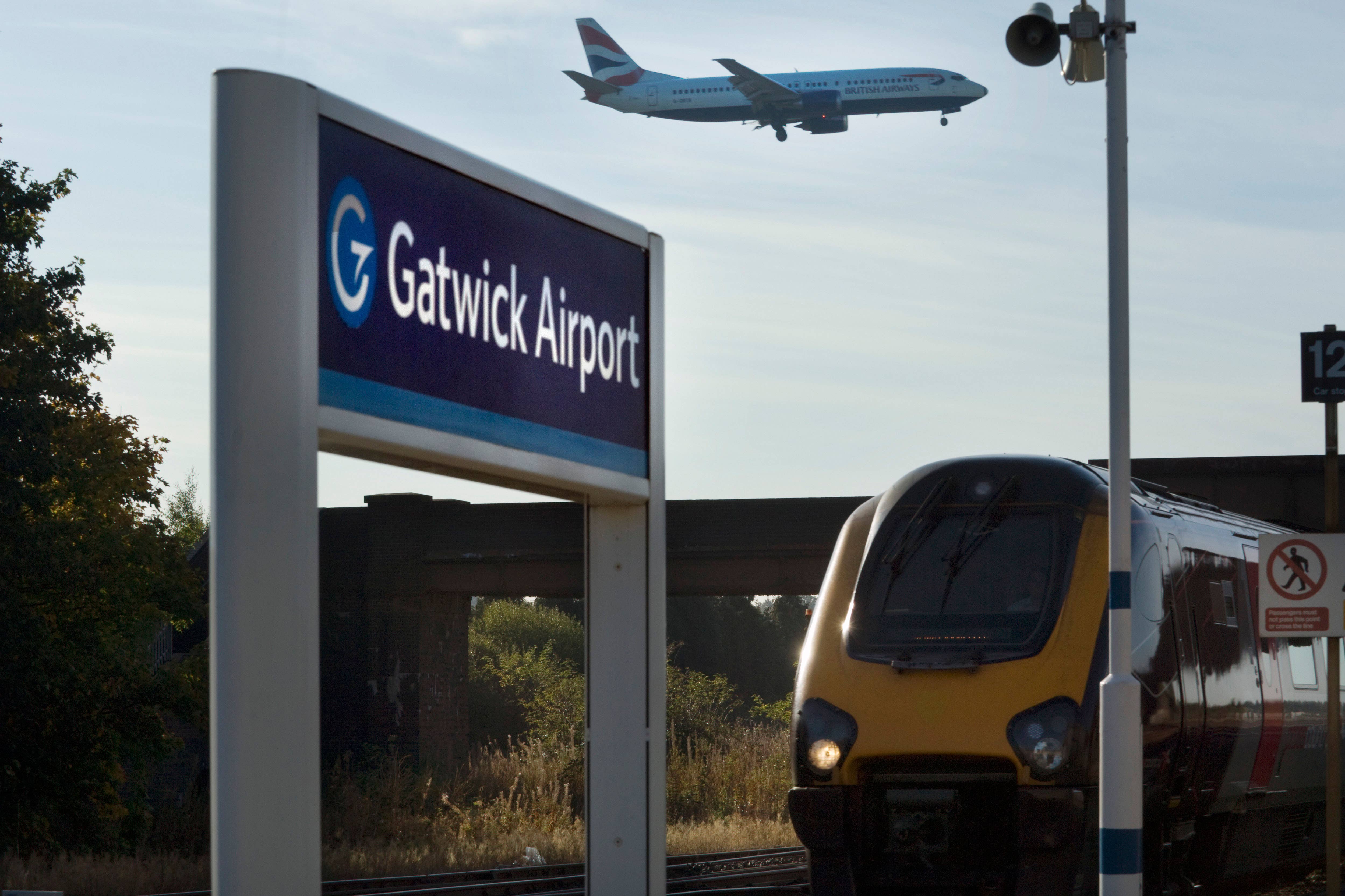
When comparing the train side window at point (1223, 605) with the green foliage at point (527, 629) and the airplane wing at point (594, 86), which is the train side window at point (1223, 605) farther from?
the airplane wing at point (594, 86)

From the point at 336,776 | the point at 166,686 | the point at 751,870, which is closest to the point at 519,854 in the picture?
the point at 751,870

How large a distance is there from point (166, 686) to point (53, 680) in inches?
80.4

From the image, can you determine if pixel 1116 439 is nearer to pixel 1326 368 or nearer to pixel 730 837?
pixel 1326 368

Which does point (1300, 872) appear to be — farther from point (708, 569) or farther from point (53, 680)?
point (708, 569)

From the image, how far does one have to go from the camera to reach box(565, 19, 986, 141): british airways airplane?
2749 inches

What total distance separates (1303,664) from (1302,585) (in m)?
2.49

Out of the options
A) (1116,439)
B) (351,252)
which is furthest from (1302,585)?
(351,252)

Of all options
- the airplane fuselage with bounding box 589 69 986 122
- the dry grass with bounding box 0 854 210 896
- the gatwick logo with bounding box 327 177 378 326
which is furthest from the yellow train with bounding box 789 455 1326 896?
the airplane fuselage with bounding box 589 69 986 122

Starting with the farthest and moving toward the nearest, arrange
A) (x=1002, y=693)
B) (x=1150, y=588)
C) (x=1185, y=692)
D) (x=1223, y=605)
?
(x=1223, y=605)
(x=1185, y=692)
(x=1150, y=588)
(x=1002, y=693)

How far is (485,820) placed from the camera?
23375mm

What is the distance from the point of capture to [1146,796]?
1015 centimetres

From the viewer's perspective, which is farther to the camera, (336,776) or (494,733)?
(494,733)

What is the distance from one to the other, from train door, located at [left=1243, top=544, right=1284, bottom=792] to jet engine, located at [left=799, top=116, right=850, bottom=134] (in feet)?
199

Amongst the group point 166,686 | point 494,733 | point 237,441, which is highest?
point 237,441
